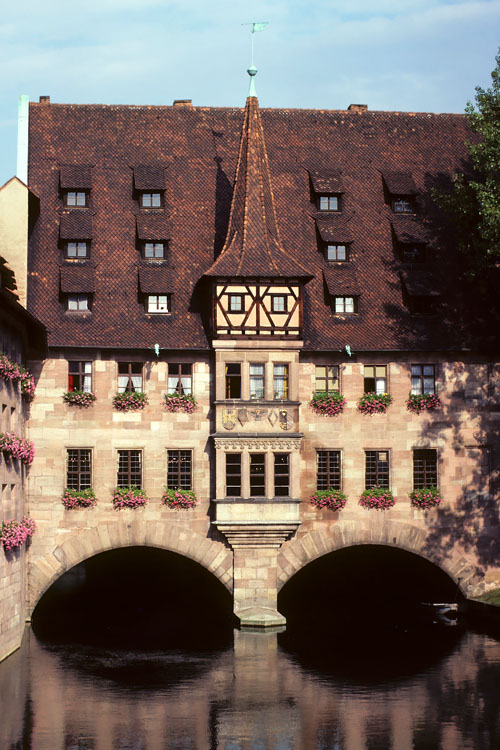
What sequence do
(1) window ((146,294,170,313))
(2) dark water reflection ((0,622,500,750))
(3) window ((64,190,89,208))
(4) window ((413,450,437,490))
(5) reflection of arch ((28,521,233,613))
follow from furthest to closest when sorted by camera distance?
(3) window ((64,190,89,208)) < (4) window ((413,450,437,490)) < (1) window ((146,294,170,313)) < (5) reflection of arch ((28,521,233,613)) < (2) dark water reflection ((0,622,500,750))

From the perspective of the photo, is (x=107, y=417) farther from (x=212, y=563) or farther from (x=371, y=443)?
(x=371, y=443)

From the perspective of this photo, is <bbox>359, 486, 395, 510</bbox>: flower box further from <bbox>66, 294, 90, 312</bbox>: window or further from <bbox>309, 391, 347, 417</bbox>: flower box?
<bbox>66, 294, 90, 312</bbox>: window

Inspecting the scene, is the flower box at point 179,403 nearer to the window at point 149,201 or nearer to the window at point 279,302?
the window at point 279,302

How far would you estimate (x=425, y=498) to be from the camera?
47469 mm

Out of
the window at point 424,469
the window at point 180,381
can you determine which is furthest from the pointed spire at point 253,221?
the window at point 424,469

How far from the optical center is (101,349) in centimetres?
4628

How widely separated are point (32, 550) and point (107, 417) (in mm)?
5371

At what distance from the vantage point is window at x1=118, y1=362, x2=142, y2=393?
46.6m

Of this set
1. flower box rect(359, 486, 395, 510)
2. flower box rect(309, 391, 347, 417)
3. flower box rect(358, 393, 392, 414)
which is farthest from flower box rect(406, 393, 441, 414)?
flower box rect(359, 486, 395, 510)

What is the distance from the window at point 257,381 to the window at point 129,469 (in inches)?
184

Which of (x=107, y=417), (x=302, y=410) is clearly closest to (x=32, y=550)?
(x=107, y=417)

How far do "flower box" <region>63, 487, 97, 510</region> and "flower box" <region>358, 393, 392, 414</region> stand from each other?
407 inches

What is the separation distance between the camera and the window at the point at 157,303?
47.6 meters

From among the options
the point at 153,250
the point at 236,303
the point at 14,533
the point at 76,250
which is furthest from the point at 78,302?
the point at 14,533
